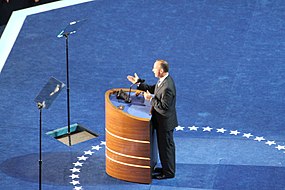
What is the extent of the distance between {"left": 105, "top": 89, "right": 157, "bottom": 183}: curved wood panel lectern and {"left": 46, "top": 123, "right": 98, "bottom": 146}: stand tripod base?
A: 123 cm

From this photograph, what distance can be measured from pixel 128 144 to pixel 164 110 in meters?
0.65

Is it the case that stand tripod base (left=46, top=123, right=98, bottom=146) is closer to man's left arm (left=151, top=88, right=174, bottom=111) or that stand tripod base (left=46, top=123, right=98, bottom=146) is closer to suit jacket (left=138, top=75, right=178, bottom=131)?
suit jacket (left=138, top=75, right=178, bottom=131)

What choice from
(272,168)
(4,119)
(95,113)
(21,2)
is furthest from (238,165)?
(21,2)

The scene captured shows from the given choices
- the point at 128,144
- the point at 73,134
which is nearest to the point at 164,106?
the point at 128,144

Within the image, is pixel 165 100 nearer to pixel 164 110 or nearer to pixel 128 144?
pixel 164 110

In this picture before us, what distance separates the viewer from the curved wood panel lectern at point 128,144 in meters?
10.4

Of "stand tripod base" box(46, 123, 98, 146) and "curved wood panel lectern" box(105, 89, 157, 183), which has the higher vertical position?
"curved wood panel lectern" box(105, 89, 157, 183)

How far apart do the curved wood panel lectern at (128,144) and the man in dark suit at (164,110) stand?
5.8 inches

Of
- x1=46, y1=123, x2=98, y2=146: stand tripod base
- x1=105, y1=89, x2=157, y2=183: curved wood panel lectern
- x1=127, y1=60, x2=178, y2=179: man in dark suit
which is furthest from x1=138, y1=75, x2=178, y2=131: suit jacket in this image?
x1=46, y1=123, x2=98, y2=146: stand tripod base

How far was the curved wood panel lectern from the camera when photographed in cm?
1043

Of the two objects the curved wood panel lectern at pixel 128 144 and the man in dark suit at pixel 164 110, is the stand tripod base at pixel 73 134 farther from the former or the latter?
the man in dark suit at pixel 164 110

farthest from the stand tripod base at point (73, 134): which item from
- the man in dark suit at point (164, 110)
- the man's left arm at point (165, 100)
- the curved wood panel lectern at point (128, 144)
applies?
the man's left arm at point (165, 100)

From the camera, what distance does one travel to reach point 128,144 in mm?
10562

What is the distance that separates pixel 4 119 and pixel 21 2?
4452mm
